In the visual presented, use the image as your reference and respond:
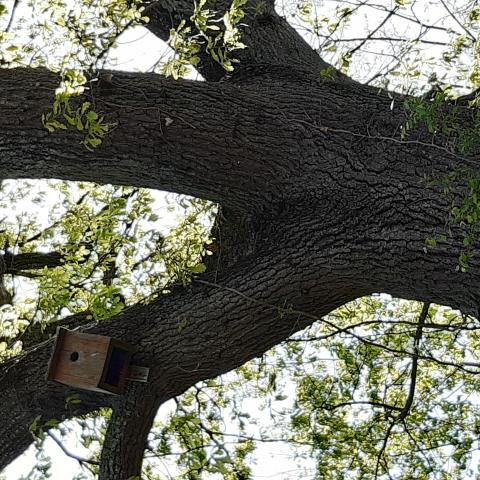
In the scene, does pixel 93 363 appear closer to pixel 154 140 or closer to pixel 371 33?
pixel 154 140

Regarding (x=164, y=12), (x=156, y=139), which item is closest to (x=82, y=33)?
(x=156, y=139)

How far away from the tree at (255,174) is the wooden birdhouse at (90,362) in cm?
12

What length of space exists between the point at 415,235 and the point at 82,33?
1.77 m

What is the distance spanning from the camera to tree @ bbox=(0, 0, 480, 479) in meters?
3.30

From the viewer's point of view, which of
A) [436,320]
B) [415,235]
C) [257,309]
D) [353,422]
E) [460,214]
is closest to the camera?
[460,214]

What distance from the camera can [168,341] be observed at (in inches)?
158

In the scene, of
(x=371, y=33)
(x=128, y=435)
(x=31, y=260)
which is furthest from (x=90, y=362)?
(x=31, y=260)

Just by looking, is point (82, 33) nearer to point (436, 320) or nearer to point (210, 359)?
point (210, 359)

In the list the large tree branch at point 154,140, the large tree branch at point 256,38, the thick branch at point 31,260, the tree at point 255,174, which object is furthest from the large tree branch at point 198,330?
the thick branch at point 31,260

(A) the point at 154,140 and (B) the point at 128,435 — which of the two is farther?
(B) the point at 128,435

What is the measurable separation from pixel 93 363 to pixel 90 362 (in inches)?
1.5

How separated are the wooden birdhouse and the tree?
12cm

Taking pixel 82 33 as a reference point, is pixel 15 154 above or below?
below

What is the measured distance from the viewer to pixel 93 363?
401 cm
